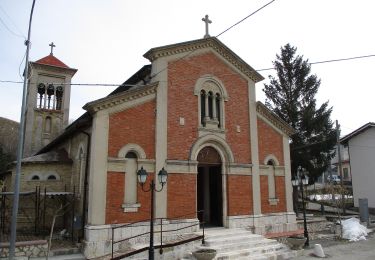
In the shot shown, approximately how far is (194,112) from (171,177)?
11.0 ft

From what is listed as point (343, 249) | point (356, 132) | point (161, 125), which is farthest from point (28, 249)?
point (356, 132)

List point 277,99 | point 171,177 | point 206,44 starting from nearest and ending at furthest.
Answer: point 171,177, point 206,44, point 277,99

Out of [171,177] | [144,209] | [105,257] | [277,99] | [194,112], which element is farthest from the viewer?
[277,99]

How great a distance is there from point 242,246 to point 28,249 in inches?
319

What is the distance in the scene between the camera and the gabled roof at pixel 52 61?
29891mm

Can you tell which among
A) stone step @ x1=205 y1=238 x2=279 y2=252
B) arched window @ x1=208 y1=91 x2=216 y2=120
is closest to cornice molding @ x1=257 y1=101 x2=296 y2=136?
arched window @ x1=208 y1=91 x2=216 y2=120

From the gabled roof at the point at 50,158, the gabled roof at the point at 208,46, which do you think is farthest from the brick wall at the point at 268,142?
the gabled roof at the point at 50,158

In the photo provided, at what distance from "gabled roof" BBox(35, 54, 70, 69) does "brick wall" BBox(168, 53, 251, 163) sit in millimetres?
18302

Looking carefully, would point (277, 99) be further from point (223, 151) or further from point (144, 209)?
point (144, 209)

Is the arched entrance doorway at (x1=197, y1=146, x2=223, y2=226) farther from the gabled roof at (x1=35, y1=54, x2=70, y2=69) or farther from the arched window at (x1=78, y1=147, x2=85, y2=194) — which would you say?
the gabled roof at (x1=35, y1=54, x2=70, y2=69)

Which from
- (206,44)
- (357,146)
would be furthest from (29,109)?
(357,146)

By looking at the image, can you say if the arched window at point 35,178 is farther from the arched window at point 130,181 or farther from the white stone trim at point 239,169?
the white stone trim at point 239,169

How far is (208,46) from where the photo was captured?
56.3ft

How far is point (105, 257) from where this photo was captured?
11906 millimetres
